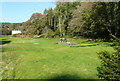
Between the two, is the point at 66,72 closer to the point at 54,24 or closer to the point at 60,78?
the point at 60,78

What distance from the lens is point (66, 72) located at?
4.92 m

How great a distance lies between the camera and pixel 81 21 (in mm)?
23781

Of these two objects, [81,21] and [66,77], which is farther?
[81,21]

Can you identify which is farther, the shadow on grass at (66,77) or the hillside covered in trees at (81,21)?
the hillside covered in trees at (81,21)

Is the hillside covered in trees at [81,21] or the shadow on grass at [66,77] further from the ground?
the hillside covered in trees at [81,21]

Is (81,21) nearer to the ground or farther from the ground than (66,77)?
farther from the ground

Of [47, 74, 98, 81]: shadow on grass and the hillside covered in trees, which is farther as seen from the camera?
the hillside covered in trees

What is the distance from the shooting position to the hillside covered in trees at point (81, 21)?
14.5 m

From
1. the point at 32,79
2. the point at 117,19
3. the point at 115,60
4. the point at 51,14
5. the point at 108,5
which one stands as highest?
the point at 51,14

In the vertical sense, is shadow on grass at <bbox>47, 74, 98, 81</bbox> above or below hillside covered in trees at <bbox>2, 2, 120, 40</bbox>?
below

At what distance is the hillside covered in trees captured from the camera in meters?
14.5

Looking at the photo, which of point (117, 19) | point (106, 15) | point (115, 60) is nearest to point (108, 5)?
point (106, 15)

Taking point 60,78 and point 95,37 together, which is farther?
point 95,37

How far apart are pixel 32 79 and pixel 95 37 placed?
24.4m
